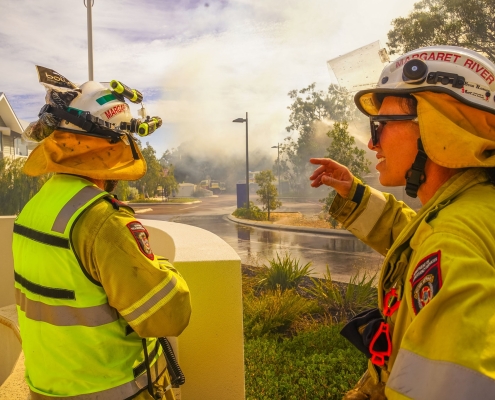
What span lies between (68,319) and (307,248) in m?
12.3

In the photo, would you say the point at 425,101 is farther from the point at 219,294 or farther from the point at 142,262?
the point at 219,294

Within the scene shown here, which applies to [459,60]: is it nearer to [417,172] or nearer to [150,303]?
[417,172]

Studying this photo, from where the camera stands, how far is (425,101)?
1.42 metres

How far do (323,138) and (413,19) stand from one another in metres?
11.8

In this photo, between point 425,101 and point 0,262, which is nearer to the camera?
point 425,101

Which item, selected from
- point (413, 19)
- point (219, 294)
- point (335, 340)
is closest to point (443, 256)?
point (219, 294)

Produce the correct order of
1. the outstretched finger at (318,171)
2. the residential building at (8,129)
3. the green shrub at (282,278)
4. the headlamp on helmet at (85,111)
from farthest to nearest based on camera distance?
the residential building at (8,129), the green shrub at (282,278), the outstretched finger at (318,171), the headlamp on helmet at (85,111)

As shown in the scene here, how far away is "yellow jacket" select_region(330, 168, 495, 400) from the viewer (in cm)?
89

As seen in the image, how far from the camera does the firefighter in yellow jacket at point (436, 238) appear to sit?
0.91 metres

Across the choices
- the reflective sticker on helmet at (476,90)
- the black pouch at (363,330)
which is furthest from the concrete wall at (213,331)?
the reflective sticker on helmet at (476,90)

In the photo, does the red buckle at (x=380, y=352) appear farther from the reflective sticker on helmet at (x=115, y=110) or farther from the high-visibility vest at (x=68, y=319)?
A: the reflective sticker on helmet at (x=115, y=110)

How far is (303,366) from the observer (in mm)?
3871

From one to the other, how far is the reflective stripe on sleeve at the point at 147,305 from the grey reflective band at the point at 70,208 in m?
0.40

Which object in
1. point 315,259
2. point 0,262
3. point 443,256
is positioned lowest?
point 315,259
